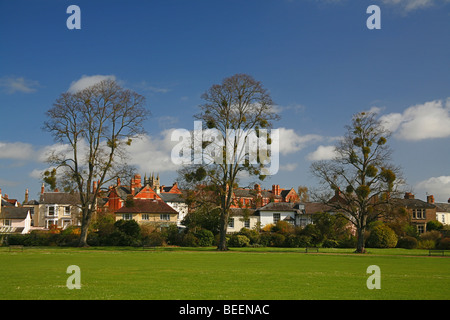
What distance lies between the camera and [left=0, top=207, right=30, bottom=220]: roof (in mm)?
88375

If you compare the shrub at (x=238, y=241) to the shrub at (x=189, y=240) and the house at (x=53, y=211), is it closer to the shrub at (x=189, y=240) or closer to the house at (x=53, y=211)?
the shrub at (x=189, y=240)

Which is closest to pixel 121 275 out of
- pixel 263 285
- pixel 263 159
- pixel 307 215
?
pixel 263 285

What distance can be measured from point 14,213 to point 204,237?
5458cm

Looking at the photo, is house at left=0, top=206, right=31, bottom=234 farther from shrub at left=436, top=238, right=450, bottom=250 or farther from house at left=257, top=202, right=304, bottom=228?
shrub at left=436, top=238, right=450, bottom=250

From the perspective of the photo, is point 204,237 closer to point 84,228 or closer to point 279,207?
point 84,228

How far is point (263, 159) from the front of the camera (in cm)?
4512

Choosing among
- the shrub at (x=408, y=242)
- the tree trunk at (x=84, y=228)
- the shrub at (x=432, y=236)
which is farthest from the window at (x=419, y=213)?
the tree trunk at (x=84, y=228)

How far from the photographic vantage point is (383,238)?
52.1 meters

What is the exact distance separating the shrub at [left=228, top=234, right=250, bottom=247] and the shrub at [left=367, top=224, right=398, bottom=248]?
14789mm

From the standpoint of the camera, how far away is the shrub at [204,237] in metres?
52.2

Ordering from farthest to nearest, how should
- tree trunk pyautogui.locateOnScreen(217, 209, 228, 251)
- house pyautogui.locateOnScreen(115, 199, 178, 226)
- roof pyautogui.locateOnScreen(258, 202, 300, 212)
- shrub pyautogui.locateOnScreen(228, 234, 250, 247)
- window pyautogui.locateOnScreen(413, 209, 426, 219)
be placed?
roof pyautogui.locateOnScreen(258, 202, 300, 212), window pyautogui.locateOnScreen(413, 209, 426, 219), house pyautogui.locateOnScreen(115, 199, 178, 226), shrub pyautogui.locateOnScreen(228, 234, 250, 247), tree trunk pyautogui.locateOnScreen(217, 209, 228, 251)

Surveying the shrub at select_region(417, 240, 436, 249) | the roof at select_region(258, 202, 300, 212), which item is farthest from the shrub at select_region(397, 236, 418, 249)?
the roof at select_region(258, 202, 300, 212)
